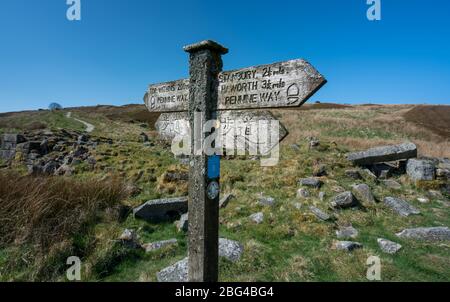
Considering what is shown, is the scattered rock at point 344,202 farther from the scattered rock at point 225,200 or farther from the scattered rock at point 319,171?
the scattered rock at point 225,200

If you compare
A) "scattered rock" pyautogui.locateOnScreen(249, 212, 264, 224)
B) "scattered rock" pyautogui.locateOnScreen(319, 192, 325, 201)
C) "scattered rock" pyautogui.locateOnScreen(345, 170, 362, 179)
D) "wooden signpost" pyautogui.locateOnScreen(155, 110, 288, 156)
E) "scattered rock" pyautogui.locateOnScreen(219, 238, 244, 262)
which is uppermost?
"wooden signpost" pyautogui.locateOnScreen(155, 110, 288, 156)

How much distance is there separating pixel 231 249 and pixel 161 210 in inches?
90.9

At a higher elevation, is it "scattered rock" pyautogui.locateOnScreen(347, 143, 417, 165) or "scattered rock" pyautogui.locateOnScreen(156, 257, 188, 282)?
"scattered rock" pyautogui.locateOnScreen(347, 143, 417, 165)

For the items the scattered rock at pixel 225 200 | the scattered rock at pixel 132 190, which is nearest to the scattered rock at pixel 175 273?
the scattered rock at pixel 225 200

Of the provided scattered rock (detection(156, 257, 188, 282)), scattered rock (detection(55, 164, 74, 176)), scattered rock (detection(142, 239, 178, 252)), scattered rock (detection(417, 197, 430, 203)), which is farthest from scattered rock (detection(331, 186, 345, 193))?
scattered rock (detection(55, 164, 74, 176))

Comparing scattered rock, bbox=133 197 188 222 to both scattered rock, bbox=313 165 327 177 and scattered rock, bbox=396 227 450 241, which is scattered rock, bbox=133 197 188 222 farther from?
scattered rock, bbox=396 227 450 241

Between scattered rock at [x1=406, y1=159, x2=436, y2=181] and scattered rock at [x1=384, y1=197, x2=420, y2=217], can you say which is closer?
scattered rock at [x1=384, y1=197, x2=420, y2=217]

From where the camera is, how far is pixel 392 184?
8594mm

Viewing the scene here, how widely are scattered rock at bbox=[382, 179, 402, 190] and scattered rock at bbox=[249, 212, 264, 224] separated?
4597 millimetres

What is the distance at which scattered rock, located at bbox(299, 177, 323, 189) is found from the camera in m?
7.68

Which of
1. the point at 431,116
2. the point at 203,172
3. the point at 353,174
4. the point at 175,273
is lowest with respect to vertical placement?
the point at 175,273

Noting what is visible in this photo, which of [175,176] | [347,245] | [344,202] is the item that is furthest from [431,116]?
[347,245]

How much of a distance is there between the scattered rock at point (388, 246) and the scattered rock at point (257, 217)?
7.21 ft

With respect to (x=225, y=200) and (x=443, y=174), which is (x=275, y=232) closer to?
(x=225, y=200)
